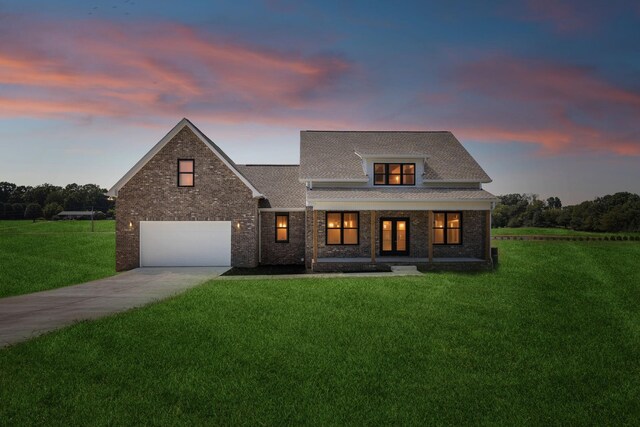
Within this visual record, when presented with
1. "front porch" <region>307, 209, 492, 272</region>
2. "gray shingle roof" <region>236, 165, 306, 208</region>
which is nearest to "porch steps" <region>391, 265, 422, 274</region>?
Answer: "front porch" <region>307, 209, 492, 272</region>

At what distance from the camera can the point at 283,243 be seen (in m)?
21.4

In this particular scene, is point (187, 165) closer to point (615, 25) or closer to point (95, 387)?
point (95, 387)

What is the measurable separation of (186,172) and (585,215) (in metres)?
74.9

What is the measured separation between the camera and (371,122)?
96.4 feet

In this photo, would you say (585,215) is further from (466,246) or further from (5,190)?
(5,190)

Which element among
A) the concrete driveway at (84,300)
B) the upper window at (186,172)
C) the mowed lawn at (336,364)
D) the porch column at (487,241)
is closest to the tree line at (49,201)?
the upper window at (186,172)

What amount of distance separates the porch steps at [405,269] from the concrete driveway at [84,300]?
7.95 metres

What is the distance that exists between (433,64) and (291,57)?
8024mm

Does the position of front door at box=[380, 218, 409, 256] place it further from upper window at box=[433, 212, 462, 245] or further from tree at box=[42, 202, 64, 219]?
tree at box=[42, 202, 64, 219]

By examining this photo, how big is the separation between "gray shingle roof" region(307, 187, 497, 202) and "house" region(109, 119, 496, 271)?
51 mm

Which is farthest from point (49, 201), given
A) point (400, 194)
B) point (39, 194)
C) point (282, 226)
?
point (400, 194)

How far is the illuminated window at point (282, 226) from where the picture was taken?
21.6m

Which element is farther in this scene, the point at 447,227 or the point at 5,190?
the point at 5,190

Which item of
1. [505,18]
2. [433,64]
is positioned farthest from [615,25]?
[433,64]
